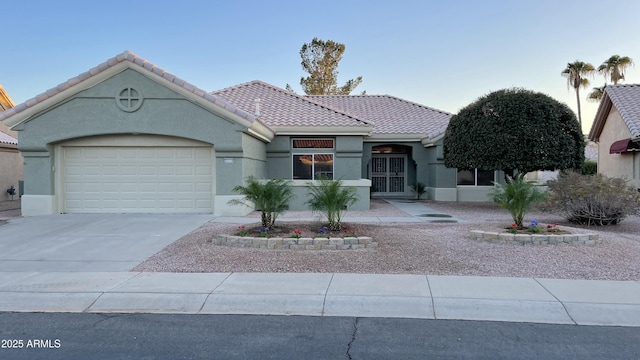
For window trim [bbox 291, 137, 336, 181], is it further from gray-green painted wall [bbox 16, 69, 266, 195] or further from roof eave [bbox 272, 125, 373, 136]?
gray-green painted wall [bbox 16, 69, 266, 195]

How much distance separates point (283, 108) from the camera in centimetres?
1916

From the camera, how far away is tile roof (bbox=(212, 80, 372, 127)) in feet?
57.5

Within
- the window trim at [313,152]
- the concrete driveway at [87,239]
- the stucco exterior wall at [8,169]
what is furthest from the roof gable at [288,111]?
the stucco exterior wall at [8,169]

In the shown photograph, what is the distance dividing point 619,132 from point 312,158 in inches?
587

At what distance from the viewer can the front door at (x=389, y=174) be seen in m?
23.7

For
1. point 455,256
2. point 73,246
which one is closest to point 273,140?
point 73,246

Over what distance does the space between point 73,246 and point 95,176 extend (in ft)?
18.3

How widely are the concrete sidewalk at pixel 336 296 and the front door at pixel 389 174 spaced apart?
652 inches

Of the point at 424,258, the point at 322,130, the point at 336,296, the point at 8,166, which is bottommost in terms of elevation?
the point at 336,296

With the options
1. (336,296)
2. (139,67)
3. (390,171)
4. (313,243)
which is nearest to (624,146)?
(390,171)

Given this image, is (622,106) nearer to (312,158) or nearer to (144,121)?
(312,158)

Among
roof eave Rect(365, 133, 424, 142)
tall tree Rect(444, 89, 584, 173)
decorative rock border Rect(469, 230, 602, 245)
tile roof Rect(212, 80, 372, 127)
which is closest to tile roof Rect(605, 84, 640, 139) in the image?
tall tree Rect(444, 89, 584, 173)

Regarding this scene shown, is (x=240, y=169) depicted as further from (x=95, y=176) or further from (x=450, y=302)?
(x=450, y=302)

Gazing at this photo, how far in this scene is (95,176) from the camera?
14711mm
